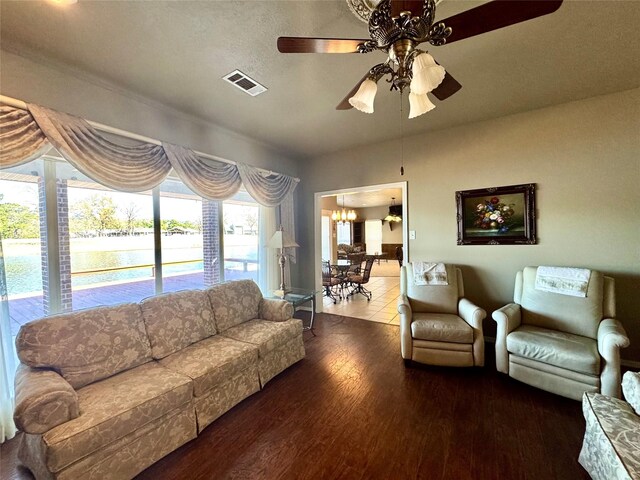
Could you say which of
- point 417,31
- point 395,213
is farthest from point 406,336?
point 395,213

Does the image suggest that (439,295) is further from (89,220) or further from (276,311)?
(89,220)

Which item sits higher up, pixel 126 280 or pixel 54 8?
pixel 54 8

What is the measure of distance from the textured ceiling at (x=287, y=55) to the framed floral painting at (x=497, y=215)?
3.09 feet

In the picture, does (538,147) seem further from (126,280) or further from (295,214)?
(126,280)

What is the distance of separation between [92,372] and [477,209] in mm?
4094

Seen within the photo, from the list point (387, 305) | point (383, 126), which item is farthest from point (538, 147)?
point (387, 305)

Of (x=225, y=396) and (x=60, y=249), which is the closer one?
(x=225, y=396)

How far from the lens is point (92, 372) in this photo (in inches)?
67.1

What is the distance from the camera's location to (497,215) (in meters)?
3.10

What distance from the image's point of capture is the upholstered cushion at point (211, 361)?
5.95ft

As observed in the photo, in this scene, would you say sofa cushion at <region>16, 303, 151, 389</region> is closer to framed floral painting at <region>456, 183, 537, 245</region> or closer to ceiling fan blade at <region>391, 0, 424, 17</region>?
ceiling fan blade at <region>391, 0, 424, 17</region>

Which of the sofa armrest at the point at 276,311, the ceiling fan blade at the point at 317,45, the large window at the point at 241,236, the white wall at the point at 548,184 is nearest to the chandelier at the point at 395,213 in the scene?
the white wall at the point at 548,184

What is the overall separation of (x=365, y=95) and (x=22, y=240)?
2741 millimetres

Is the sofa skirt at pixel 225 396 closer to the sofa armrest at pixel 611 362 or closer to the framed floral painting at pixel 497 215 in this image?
the sofa armrest at pixel 611 362
